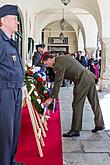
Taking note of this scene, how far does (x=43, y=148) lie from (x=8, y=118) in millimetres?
1407

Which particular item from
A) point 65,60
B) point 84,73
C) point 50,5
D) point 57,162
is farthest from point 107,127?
point 50,5

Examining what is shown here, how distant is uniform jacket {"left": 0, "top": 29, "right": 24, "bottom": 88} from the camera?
9.21ft

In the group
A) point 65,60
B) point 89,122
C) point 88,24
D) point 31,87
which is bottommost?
point 89,122

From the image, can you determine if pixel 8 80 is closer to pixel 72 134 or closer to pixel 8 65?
pixel 8 65

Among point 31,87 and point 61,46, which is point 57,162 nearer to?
point 31,87

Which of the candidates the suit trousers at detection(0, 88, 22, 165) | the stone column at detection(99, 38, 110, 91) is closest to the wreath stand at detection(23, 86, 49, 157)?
the suit trousers at detection(0, 88, 22, 165)

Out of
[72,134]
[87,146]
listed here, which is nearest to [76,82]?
[72,134]

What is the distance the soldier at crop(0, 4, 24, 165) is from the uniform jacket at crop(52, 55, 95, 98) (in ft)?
5.39

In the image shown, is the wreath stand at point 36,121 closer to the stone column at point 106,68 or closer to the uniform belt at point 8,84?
the uniform belt at point 8,84

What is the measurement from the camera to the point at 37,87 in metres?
4.99

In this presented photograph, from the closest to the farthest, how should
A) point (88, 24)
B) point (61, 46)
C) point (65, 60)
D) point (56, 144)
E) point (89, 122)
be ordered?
point (56, 144), point (65, 60), point (89, 122), point (88, 24), point (61, 46)

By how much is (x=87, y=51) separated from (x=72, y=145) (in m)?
15.1

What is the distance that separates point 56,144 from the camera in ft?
14.3

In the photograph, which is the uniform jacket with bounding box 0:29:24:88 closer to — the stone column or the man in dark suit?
the man in dark suit
